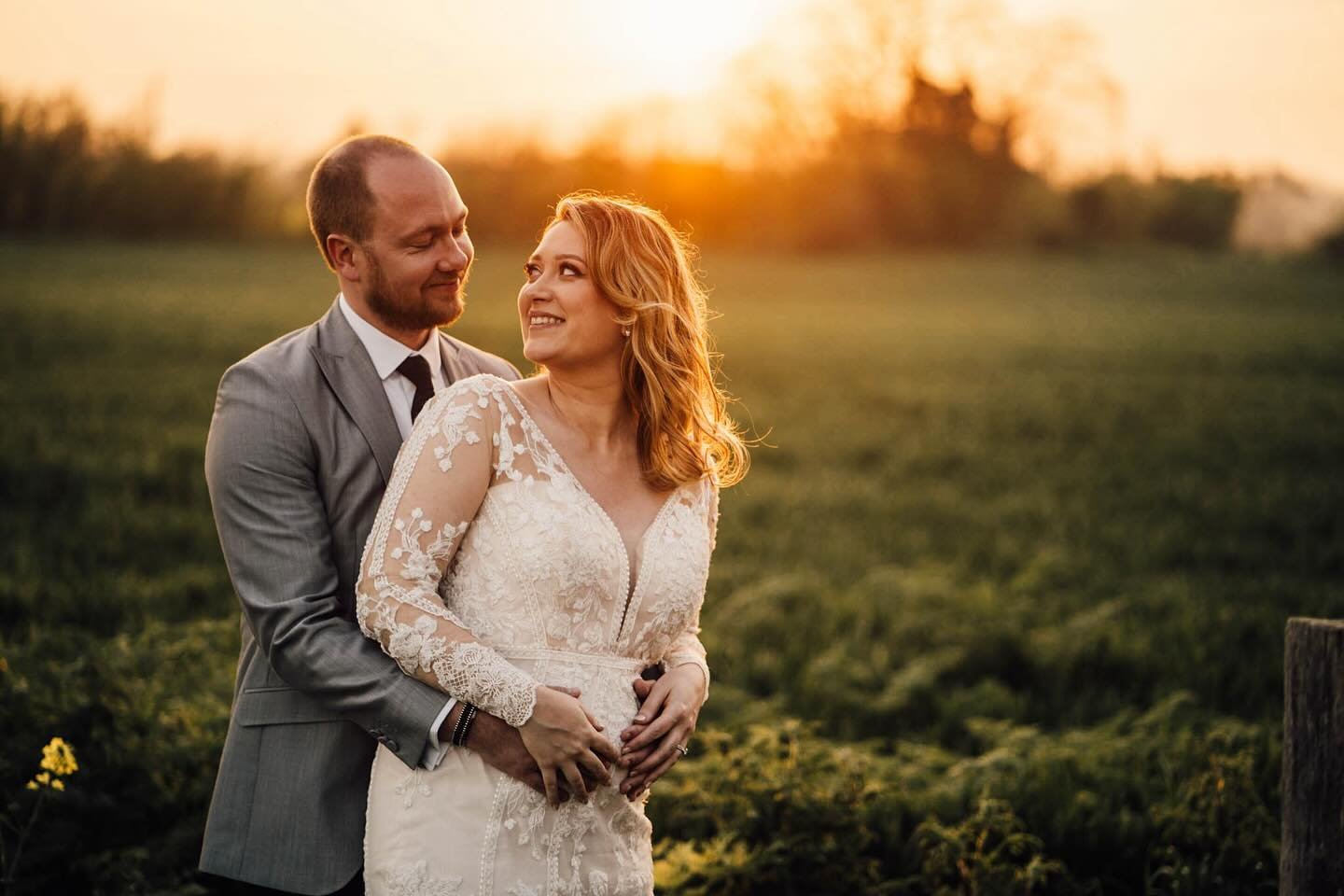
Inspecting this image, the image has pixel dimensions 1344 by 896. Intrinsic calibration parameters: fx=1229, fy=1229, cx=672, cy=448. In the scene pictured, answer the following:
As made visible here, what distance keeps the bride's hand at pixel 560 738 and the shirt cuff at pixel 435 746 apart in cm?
19

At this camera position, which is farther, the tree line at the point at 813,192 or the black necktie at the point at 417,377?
the tree line at the point at 813,192

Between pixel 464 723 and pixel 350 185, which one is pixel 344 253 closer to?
pixel 350 185

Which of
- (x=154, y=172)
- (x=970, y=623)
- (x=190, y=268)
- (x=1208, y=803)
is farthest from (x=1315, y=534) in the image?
(x=154, y=172)

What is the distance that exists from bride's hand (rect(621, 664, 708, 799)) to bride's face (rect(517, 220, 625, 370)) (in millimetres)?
900

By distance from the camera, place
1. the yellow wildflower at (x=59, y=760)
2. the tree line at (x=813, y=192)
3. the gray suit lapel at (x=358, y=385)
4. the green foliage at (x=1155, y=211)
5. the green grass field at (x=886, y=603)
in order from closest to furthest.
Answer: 1. the gray suit lapel at (x=358, y=385)
2. the yellow wildflower at (x=59, y=760)
3. the green grass field at (x=886, y=603)
4. the tree line at (x=813, y=192)
5. the green foliage at (x=1155, y=211)

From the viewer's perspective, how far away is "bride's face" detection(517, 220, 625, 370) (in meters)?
3.24

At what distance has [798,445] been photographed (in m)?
15.0

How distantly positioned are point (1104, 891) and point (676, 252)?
3311 millimetres

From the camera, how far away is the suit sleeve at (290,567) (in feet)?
10.1

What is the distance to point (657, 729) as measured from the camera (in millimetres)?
3152

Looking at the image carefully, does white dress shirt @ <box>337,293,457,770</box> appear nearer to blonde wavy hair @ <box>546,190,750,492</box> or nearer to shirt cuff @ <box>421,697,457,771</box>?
blonde wavy hair @ <box>546,190,750,492</box>

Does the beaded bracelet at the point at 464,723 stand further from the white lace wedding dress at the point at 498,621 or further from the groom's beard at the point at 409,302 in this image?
the groom's beard at the point at 409,302

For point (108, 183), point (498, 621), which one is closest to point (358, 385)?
point (498, 621)

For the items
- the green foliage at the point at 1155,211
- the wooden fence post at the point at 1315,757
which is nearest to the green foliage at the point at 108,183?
the wooden fence post at the point at 1315,757
